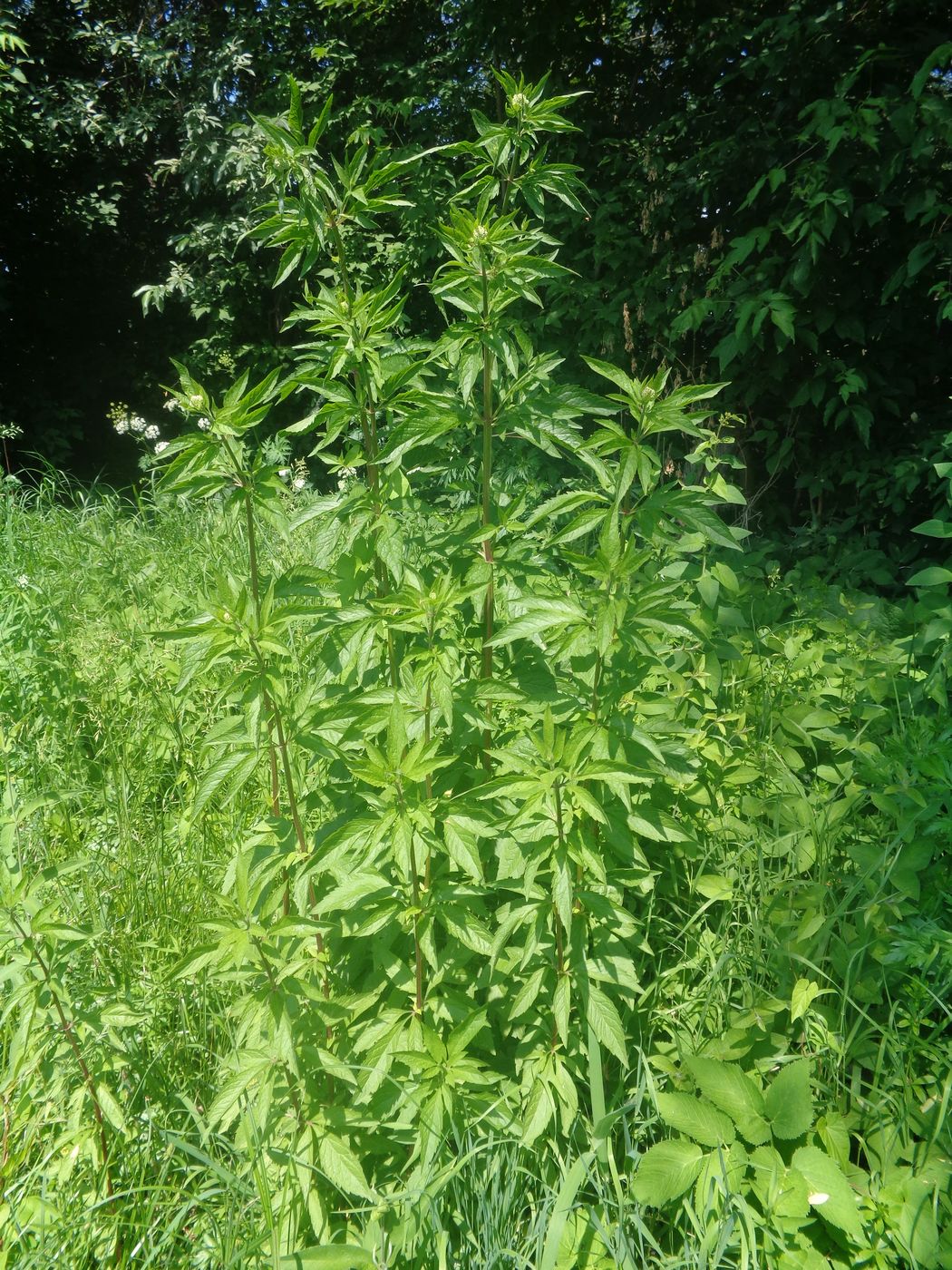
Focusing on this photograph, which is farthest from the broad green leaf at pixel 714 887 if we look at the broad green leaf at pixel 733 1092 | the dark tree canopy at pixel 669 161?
the dark tree canopy at pixel 669 161

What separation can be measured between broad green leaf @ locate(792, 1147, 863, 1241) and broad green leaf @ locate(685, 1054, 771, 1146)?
2.8 inches

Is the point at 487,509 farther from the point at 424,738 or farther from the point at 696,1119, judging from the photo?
the point at 696,1119

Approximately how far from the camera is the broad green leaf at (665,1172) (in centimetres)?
131

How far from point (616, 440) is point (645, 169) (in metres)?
4.19

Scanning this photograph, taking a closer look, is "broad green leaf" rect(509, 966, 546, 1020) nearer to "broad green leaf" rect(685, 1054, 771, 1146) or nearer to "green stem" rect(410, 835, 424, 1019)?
"green stem" rect(410, 835, 424, 1019)

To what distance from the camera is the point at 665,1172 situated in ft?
4.39

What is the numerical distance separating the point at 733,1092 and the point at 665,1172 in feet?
0.59

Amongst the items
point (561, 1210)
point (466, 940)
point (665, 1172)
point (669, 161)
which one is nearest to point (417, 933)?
point (466, 940)

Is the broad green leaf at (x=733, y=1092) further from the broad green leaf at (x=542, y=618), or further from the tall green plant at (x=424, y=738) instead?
the broad green leaf at (x=542, y=618)

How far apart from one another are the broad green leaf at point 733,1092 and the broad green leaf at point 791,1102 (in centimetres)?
2

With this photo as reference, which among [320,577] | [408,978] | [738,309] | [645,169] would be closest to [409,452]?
[320,577]

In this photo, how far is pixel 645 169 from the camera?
476cm

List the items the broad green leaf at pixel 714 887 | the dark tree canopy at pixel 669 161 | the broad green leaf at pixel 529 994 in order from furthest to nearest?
the dark tree canopy at pixel 669 161
the broad green leaf at pixel 714 887
the broad green leaf at pixel 529 994

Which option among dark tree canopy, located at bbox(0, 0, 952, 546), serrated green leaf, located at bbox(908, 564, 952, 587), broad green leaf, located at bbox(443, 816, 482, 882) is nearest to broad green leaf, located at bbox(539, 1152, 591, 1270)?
broad green leaf, located at bbox(443, 816, 482, 882)
